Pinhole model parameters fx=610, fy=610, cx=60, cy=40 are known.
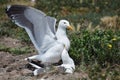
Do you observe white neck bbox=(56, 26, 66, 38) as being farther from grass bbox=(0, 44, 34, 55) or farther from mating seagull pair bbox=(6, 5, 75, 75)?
grass bbox=(0, 44, 34, 55)

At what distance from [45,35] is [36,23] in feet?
0.82

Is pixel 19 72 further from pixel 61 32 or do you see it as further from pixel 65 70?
pixel 61 32

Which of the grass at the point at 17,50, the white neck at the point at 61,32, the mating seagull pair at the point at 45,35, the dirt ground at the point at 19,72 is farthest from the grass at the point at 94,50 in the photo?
the white neck at the point at 61,32

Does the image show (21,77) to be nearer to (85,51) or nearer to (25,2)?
(85,51)

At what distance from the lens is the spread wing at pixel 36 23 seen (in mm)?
9860

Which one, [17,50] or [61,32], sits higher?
[61,32]

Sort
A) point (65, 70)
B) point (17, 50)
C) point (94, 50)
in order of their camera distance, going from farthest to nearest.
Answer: point (17, 50), point (94, 50), point (65, 70)

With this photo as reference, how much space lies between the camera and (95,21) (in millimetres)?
14258

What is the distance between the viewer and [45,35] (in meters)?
9.91

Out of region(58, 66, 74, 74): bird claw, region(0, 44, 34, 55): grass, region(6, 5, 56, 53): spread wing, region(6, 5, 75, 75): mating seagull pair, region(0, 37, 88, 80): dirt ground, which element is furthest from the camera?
region(0, 44, 34, 55): grass

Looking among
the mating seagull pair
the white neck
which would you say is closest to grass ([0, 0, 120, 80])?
the mating seagull pair

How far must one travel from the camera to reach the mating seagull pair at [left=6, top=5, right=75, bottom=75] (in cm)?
969

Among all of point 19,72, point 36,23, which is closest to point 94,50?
point 36,23

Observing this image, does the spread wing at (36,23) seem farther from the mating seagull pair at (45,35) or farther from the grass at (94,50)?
the grass at (94,50)
